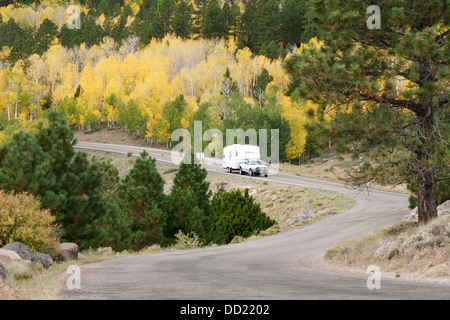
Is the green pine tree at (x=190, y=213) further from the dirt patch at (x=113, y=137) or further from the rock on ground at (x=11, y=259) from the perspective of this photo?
the dirt patch at (x=113, y=137)

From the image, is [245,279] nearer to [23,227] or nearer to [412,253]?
[412,253]

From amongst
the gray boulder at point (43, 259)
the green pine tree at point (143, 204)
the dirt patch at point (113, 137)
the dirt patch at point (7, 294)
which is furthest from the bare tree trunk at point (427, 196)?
the dirt patch at point (113, 137)

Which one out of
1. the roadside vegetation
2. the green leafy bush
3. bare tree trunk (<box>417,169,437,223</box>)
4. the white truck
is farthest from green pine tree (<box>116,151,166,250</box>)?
the white truck

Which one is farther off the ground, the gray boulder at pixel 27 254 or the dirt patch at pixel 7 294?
the dirt patch at pixel 7 294

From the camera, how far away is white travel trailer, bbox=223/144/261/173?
148 ft

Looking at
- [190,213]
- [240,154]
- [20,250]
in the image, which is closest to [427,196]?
[20,250]

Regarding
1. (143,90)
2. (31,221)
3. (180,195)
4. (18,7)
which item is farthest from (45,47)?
(31,221)

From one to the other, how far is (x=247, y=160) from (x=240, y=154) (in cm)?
88

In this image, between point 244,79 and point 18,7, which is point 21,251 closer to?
point 244,79

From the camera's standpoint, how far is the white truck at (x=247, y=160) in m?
45.0

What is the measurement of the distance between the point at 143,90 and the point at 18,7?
110543mm

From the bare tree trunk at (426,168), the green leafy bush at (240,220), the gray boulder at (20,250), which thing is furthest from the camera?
the green leafy bush at (240,220)

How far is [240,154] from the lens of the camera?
4572 centimetres

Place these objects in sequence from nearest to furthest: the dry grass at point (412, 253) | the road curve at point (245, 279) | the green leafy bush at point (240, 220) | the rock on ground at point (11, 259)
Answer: the road curve at point (245, 279) → the rock on ground at point (11, 259) → the dry grass at point (412, 253) → the green leafy bush at point (240, 220)
